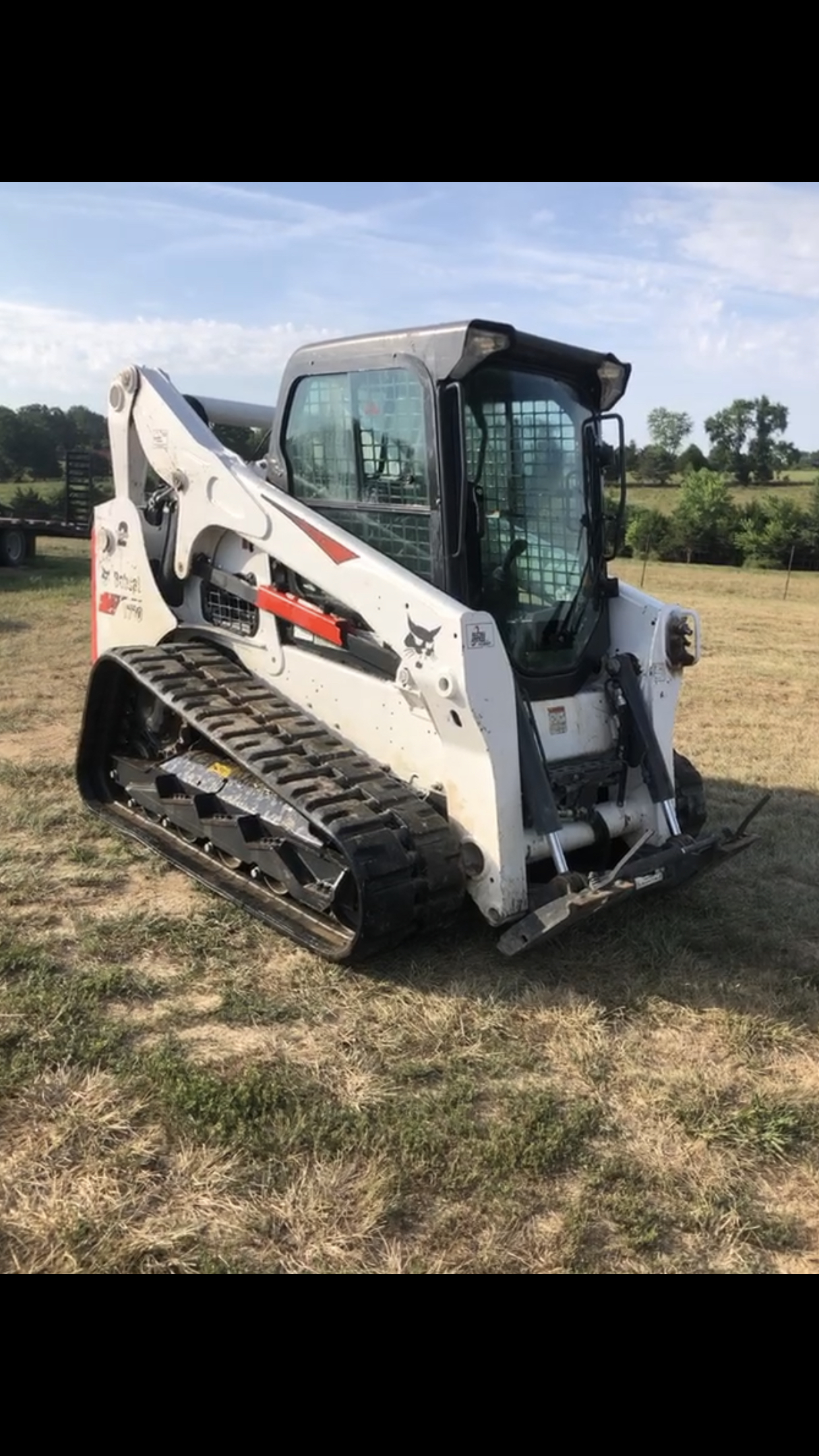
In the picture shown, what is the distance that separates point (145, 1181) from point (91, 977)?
1336 mm

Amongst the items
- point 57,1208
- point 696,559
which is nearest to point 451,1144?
point 57,1208

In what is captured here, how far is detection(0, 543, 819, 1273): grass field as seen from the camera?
3049 mm

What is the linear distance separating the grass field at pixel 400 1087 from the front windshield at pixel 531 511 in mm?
1421

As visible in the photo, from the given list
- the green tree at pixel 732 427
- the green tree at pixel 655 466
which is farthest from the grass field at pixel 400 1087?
the green tree at pixel 732 427

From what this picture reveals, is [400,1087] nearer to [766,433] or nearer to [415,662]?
[415,662]

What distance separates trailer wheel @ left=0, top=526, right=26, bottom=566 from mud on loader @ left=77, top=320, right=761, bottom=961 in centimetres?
1497

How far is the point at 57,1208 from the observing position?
3.06 m

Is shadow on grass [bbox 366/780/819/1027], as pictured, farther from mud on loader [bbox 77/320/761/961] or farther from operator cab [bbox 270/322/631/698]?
operator cab [bbox 270/322/631/698]

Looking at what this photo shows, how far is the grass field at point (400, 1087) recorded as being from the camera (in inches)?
120

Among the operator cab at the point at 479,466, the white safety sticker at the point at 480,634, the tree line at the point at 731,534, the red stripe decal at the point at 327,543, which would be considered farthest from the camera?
the tree line at the point at 731,534

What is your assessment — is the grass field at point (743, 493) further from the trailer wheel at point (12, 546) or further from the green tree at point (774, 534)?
the trailer wheel at point (12, 546)

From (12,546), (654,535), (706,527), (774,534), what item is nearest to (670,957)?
(12,546)

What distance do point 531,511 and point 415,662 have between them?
113 cm

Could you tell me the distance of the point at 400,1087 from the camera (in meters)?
3.76
